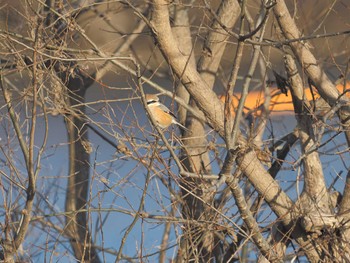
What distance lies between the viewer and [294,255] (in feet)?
15.2

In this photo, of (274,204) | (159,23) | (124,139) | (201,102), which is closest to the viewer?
(124,139)

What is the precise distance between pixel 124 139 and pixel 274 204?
4.89 ft

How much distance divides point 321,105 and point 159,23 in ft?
5.20

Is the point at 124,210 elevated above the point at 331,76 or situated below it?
below

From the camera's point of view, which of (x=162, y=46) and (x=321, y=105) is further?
(x=321, y=105)

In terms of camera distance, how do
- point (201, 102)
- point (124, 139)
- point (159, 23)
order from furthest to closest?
point (201, 102) < point (159, 23) < point (124, 139)

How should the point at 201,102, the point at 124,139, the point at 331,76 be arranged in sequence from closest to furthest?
the point at 124,139
the point at 201,102
the point at 331,76

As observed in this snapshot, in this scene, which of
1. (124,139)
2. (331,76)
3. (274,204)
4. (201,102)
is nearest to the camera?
(124,139)

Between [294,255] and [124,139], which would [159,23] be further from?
[294,255]

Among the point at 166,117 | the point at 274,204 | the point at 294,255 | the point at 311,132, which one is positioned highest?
the point at 166,117

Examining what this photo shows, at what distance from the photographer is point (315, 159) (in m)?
5.00

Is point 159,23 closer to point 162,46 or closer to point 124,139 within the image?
point 162,46

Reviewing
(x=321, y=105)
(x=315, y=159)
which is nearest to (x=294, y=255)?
(x=315, y=159)

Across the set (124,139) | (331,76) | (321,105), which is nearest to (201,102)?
(124,139)
